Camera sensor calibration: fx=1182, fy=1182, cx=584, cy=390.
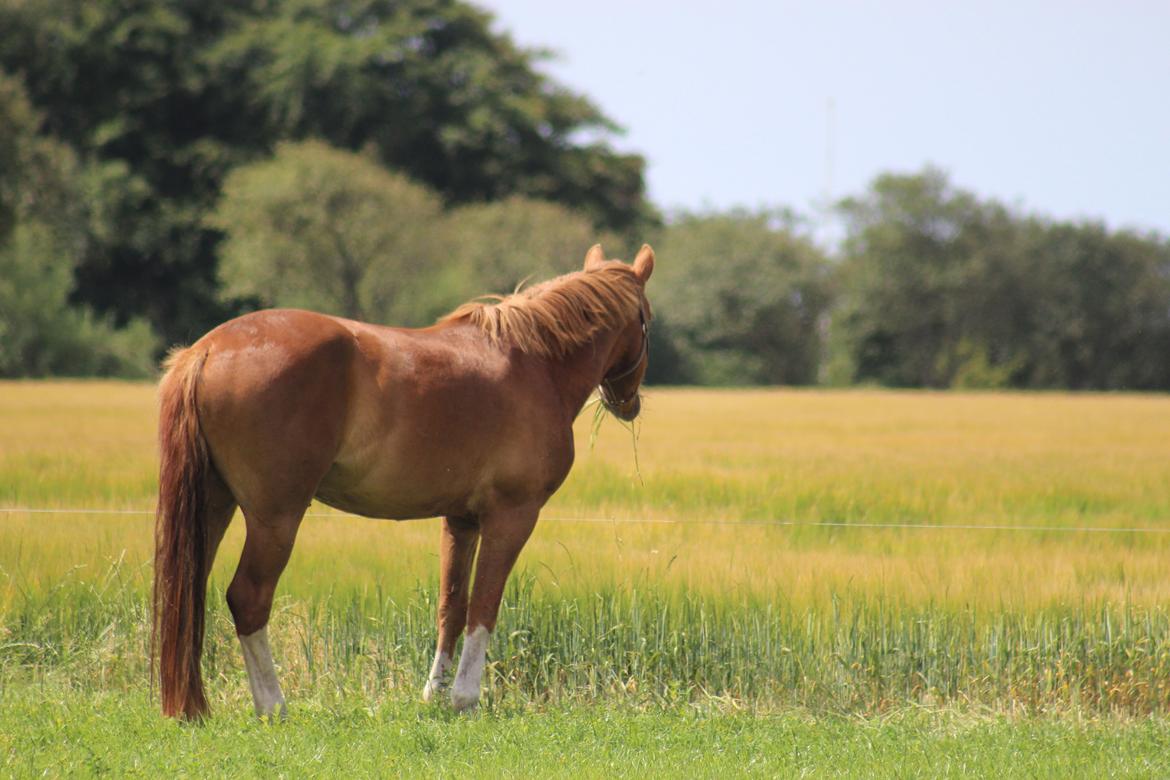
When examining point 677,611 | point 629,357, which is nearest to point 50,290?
point 629,357

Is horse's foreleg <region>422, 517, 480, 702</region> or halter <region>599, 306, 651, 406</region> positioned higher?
halter <region>599, 306, 651, 406</region>

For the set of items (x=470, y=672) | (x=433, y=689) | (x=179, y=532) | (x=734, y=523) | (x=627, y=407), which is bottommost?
(x=433, y=689)

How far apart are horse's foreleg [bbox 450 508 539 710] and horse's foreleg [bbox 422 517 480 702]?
266mm

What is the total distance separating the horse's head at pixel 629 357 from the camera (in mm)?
5723

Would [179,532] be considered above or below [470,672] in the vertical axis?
above

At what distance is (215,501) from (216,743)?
100 centimetres

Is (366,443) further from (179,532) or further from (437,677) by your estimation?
(437,677)

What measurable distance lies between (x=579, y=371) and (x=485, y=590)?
1119 millimetres

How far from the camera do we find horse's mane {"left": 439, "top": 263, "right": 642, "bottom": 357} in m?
5.25

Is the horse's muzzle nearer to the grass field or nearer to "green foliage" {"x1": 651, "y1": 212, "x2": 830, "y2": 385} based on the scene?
the grass field

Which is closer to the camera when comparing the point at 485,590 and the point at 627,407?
the point at 485,590

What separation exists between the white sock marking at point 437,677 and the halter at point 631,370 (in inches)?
59.4

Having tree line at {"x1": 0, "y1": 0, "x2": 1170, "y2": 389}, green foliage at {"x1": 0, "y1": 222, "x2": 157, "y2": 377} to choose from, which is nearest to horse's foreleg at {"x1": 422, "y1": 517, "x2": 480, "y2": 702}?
tree line at {"x1": 0, "y1": 0, "x2": 1170, "y2": 389}

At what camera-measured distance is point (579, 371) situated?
18.0ft
